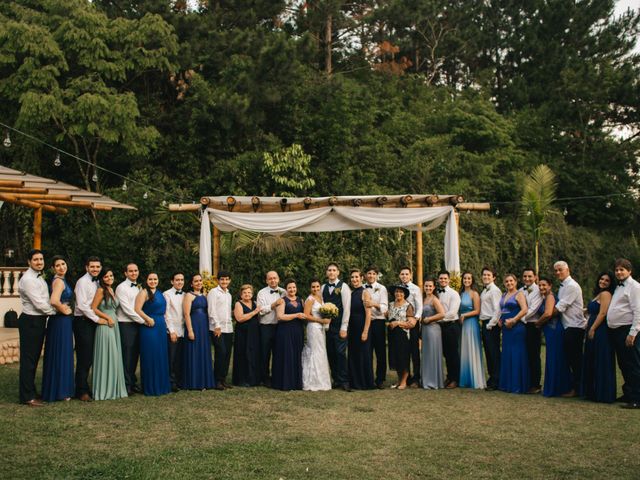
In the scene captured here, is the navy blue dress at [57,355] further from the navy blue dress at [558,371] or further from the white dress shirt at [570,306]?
the white dress shirt at [570,306]

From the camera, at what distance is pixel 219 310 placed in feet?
31.1

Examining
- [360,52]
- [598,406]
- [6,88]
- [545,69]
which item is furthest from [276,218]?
[545,69]

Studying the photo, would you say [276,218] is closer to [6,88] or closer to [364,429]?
[364,429]

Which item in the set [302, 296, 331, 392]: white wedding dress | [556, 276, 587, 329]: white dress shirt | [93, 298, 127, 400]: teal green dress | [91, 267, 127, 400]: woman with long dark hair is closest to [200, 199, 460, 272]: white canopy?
[302, 296, 331, 392]: white wedding dress

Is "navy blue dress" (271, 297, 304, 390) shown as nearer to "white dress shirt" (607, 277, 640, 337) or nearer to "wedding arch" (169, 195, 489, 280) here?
"wedding arch" (169, 195, 489, 280)

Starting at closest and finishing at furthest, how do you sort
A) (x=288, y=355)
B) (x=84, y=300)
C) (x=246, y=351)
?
1. (x=84, y=300)
2. (x=288, y=355)
3. (x=246, y=351)

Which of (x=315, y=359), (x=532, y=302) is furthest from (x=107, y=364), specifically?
(x=532, y=302)

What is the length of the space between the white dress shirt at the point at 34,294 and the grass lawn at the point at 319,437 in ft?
3.42

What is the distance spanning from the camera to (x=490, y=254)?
797 inches

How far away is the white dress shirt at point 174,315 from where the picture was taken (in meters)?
9.09

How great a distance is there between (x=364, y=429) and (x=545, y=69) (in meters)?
24.6

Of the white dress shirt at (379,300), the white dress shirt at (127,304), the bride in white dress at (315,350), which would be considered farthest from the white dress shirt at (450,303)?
the white dress shirt at (127,304)

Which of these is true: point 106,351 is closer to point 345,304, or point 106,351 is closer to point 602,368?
point 345,304

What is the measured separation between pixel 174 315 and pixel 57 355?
1.53 m
